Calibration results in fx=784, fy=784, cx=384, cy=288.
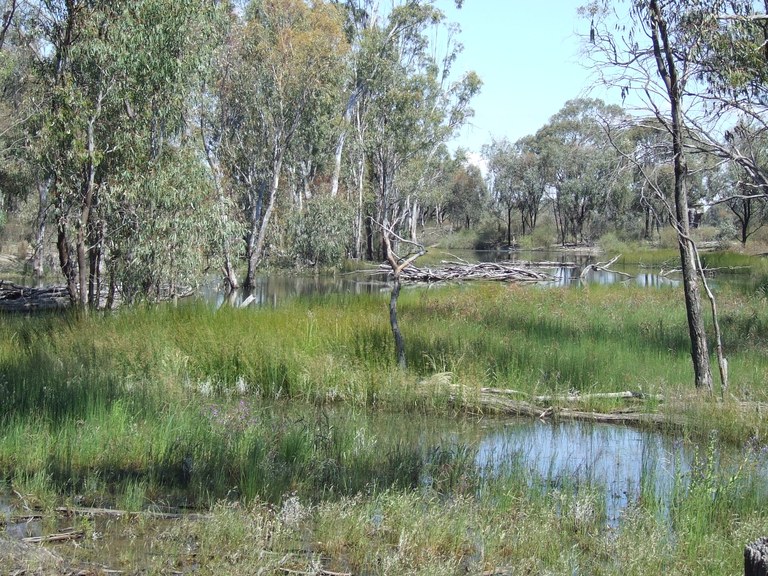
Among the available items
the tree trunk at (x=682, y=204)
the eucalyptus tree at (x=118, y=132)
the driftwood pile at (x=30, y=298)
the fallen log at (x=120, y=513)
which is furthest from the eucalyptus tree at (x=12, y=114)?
the fallen log at (x=120, y=513)

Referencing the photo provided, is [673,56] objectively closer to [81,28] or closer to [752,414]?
[752,414]

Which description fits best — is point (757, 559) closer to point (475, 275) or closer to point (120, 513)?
point (120, 513)

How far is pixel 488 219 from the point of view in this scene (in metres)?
81.2

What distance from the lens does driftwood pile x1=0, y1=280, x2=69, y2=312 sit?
666 inches

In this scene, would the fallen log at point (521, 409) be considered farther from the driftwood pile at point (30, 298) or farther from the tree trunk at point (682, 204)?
the driftwood pile at point (30, 298)

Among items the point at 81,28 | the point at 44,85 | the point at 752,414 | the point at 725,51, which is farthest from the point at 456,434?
the point at 44,85

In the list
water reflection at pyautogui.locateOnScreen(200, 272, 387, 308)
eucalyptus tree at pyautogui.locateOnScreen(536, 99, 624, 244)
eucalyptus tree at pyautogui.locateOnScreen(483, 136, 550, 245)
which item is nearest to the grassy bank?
water reflection at pyautogui.locateOnScreen(200, 272, 387, 308)

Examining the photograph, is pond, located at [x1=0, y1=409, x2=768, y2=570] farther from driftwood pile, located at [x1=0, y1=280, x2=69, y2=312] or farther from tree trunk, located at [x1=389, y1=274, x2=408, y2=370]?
driftwood pile, located at [x1=0, y1=280, x2=69, y2=312]

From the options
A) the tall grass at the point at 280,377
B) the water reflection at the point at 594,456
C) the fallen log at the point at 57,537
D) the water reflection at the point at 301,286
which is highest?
the water reflection at the point at 301,286

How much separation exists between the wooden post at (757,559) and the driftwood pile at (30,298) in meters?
15.6

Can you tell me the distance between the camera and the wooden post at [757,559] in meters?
2.63

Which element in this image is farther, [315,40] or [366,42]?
[366,42]

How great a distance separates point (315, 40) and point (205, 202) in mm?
10221

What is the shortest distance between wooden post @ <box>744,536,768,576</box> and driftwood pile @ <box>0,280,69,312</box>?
1559 centimetres
